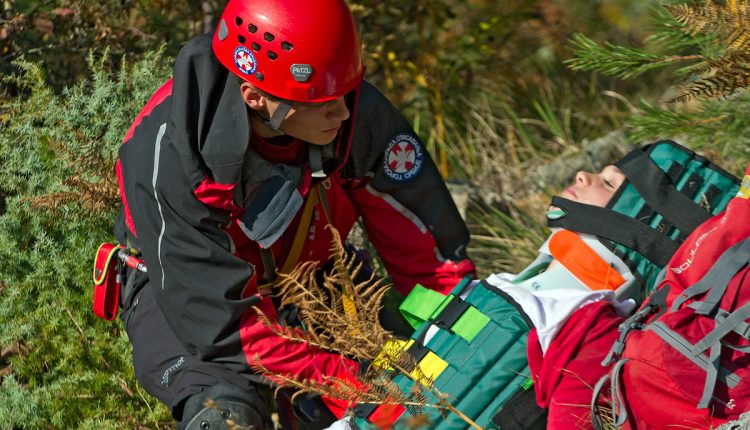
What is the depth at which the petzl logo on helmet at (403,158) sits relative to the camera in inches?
152

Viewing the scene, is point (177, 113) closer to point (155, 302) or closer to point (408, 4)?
point (155, 302)

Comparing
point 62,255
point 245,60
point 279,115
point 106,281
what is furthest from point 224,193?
point 62,255

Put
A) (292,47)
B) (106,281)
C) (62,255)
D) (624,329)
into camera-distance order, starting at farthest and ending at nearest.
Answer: (62,255) < (106,281) < (292,47) < (624,329)

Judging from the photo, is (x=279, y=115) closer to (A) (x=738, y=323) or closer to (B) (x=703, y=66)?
(B) (x=703, y=66)

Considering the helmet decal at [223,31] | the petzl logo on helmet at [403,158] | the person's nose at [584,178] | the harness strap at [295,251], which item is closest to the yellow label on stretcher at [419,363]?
the harness strap at [295,251]

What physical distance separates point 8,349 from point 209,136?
1.61 m

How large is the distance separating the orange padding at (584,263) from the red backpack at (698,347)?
1.39 feet

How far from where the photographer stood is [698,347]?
2.76 metres

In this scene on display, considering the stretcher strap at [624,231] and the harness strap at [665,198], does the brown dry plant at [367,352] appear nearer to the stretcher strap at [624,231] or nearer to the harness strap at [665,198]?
the stretcher strap at [624,231]

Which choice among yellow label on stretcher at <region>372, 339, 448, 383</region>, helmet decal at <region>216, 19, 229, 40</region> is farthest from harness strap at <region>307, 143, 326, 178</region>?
yellow label on stretcher at <region>372, 339, 448, 383</region>

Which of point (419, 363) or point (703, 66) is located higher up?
point (703, 66)

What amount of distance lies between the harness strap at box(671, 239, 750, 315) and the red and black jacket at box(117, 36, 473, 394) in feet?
4.29

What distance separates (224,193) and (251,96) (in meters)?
0.35

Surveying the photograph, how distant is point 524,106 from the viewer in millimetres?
6652
